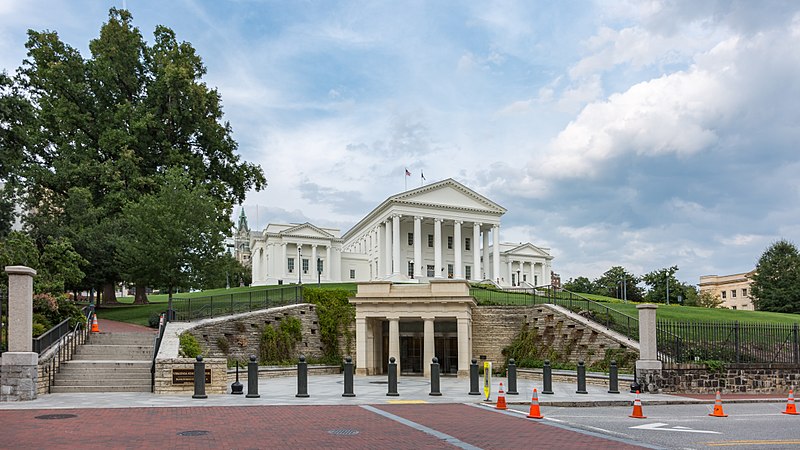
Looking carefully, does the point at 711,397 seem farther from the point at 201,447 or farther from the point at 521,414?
the point at 201,447

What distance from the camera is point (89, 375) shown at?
20875mm

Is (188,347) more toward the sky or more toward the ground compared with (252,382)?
→ more toward the sky

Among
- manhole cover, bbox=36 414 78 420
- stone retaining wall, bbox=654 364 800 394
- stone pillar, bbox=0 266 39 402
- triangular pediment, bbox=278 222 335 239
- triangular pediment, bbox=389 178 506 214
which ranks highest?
triangular pediment, bbox=389 178 506 214

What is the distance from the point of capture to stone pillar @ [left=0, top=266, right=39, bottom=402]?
17484 millimetres

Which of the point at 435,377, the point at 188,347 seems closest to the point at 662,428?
the point at 435,377

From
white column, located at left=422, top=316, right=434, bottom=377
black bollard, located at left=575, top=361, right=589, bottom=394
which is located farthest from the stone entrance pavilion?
black bollard, located at left=575, top=361, right=589, bottom=394

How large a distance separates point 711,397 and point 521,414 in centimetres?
915

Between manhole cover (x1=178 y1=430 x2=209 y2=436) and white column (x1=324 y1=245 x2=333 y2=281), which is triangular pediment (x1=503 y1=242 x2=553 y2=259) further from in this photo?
manhole cover (x1=178 y1=430 x2=209 y2=436)

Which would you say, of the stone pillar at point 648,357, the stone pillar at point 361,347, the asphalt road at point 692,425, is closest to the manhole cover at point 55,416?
the asphalt road at point 692,425

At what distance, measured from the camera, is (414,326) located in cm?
3334

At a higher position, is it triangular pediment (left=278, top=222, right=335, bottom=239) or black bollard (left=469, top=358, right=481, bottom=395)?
triangular pediment (left=278, top=222, right=335, bottom=239)

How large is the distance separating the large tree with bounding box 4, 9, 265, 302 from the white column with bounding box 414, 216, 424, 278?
40.0 metres

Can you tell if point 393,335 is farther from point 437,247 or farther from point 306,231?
point 306,231

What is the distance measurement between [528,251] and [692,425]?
100m
